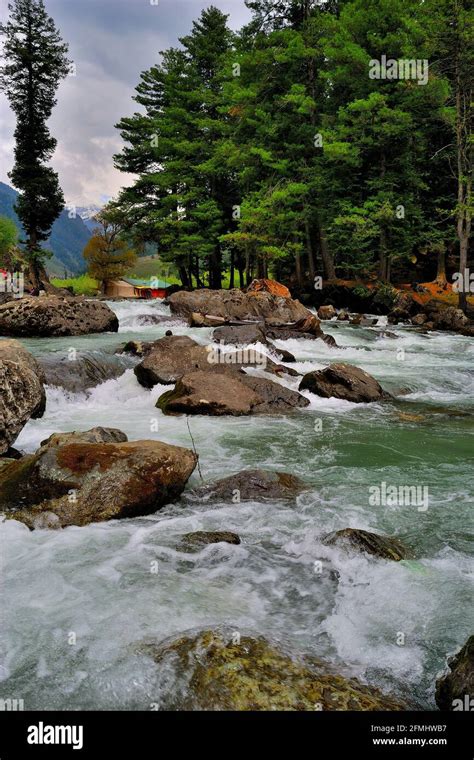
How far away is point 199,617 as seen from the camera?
3.69 m

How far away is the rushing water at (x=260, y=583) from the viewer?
→ 3.25m

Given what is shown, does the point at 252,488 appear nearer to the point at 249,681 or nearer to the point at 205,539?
the point at 205,539

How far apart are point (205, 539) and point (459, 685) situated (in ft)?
8.40

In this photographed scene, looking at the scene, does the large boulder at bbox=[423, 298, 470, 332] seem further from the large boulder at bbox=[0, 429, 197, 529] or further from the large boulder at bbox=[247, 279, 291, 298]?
the large boulder at bbox=[0, 429, 197, 529]

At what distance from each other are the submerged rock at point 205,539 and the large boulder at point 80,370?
6.73 meters

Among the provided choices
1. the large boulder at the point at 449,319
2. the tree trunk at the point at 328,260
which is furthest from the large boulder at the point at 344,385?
the tree trunk at the point at 328,260

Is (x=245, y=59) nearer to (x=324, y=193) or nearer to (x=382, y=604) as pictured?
(x=324, y=193)

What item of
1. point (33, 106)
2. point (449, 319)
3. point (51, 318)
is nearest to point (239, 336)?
point (51, 318)

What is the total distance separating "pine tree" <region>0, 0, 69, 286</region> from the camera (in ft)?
124

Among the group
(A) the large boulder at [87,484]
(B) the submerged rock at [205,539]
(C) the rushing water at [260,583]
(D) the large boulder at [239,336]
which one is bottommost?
(C) the rushing water at [260,583]

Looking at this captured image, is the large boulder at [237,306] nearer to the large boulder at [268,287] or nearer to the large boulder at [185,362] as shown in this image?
the large boulder at [268,287]

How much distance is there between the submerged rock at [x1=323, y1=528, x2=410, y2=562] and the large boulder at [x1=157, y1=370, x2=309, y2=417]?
5.27 m
